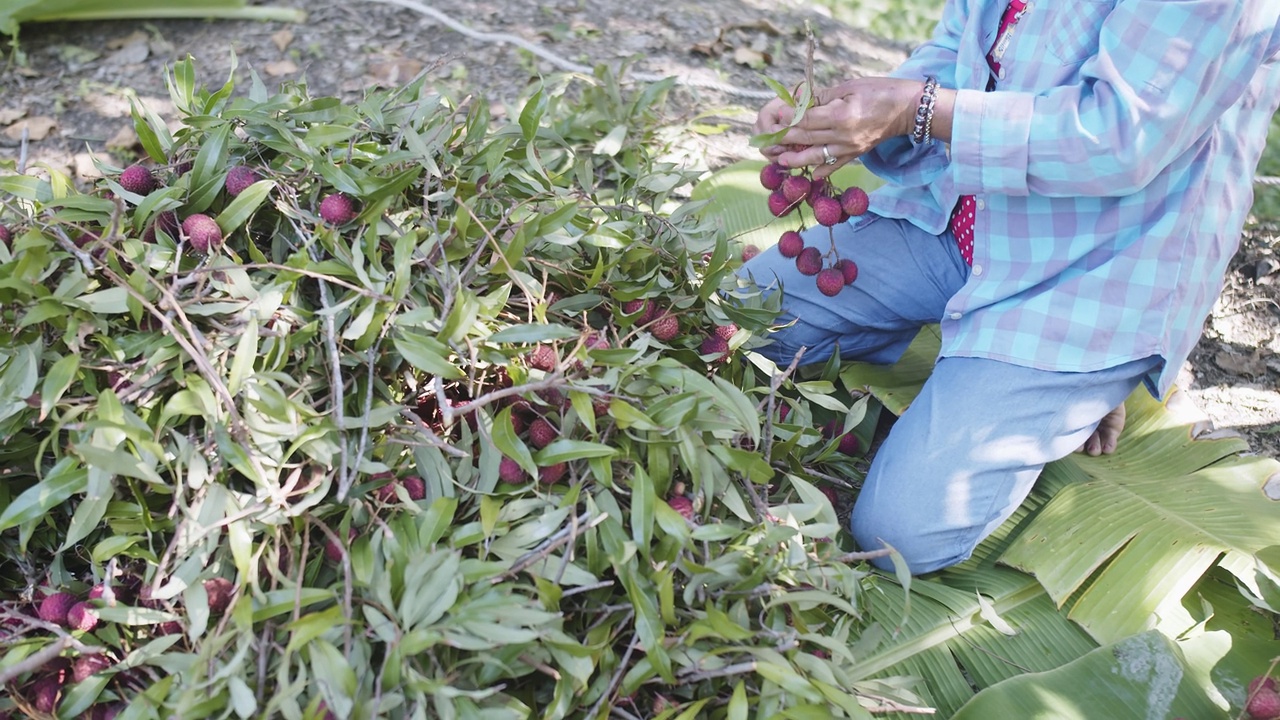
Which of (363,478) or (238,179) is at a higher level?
(238,179)

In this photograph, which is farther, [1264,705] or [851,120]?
[851,120]

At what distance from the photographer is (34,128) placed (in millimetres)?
2256

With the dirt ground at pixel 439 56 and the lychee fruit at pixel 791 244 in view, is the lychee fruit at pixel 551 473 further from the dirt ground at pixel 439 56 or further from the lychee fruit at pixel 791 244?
the dirt ground at pixel 439 56

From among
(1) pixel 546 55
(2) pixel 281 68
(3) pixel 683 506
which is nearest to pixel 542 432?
(3) pixel 683 506

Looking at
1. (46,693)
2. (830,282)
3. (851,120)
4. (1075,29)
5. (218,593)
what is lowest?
(46,693)

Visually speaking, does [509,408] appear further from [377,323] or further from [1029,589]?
[1029,589]

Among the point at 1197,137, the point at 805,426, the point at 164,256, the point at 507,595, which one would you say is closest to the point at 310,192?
the point at 164,256

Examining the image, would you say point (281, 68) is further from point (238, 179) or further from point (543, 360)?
point (543, 360)

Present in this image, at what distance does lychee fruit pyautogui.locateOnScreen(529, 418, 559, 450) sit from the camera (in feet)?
3.65

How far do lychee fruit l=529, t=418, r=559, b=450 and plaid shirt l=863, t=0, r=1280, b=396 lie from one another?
0.63 m

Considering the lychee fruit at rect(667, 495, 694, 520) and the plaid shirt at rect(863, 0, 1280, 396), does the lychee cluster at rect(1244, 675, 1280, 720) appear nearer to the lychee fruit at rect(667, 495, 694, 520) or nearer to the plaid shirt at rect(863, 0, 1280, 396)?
the plaid shirt at rect(863, 0, 1280, 396)

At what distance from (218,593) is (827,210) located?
900 millimetres

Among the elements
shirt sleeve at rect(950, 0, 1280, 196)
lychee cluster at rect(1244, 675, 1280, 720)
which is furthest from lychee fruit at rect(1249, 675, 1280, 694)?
shirt sleeve at rect(950, 0, 1280, 196)

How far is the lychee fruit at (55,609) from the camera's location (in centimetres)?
101
